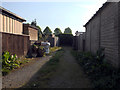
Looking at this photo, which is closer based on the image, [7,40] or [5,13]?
[7,40]

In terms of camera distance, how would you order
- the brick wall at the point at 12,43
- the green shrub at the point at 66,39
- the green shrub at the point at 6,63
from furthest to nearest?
the green shrub at the point at 66,39 < the brick wall at the point at 12,43 < the green shrub at the point at 6,63

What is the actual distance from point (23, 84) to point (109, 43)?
4.16 metres

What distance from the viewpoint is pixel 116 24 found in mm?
5020

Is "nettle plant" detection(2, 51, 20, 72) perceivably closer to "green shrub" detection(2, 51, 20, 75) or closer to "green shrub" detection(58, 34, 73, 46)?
"green shrub" detection(2, 51, 20, 75)

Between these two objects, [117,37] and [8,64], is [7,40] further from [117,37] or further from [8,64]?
[117,37]

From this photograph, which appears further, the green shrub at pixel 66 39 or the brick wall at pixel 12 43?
the green shrub at pixel 66 39

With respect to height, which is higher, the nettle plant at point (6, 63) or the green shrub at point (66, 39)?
the green shrub at point (66, 39)

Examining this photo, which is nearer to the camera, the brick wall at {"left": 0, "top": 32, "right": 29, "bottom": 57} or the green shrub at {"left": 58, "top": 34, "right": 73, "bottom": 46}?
the brick wall at {"left": 0, "top": 32, "right": 29, "bottom": 57}

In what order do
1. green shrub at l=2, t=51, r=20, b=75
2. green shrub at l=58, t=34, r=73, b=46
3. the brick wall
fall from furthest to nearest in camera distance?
green shrub at l=58, t=34, r=73, b=46 < the brick wall < green shrub at l=2, t=51, r=20, b=75

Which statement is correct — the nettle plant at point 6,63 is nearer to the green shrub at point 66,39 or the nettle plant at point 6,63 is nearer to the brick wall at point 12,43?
the brick wall at point 12,43

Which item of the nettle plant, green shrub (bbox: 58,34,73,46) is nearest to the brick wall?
the nettle plant

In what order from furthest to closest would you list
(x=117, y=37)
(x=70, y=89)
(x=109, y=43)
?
(x=109, y=43) < (x=117, y=37) < (x=70, y=89)

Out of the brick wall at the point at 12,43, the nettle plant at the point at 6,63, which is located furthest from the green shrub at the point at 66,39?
the nettle plant at the point at 6,63

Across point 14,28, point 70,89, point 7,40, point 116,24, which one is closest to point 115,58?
point 116,24
